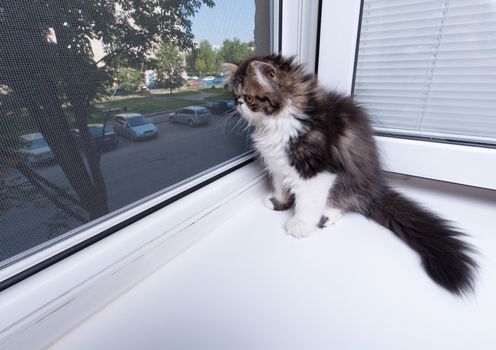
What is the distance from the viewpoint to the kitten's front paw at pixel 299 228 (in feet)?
2.11

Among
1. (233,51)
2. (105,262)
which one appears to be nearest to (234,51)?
(233,51)

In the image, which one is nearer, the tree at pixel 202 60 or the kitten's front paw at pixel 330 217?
the tree at pixel 202 60

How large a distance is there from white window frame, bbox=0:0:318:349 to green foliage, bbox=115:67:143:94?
0.22 m

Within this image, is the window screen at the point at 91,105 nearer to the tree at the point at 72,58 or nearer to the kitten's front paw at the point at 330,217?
the tree at the point at 72,58

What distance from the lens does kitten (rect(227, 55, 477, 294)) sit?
0.66 m

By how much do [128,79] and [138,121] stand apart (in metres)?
0.08

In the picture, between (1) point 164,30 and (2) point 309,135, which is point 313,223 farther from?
(1) point 164,30

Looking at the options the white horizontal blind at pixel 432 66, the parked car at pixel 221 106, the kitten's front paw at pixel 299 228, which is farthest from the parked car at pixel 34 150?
the white horizontal blind at pixel 432 66

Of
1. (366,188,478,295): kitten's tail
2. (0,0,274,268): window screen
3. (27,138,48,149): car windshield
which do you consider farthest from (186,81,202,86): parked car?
(366,188,478,295): kitten's tail

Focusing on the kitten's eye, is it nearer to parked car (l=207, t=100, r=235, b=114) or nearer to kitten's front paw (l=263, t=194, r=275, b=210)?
parked car (l=207, t=100, r=235, b=114)

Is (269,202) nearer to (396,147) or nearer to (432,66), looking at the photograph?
(396,147)

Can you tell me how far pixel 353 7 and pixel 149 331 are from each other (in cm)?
91

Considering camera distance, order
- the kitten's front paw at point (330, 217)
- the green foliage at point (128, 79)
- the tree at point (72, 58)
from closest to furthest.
A: the tree at point (72, 58) → the green foliage at point (128, 79) → the kitten's front paw at point (330, 217)

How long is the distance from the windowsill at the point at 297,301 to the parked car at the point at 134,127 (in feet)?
0.93
